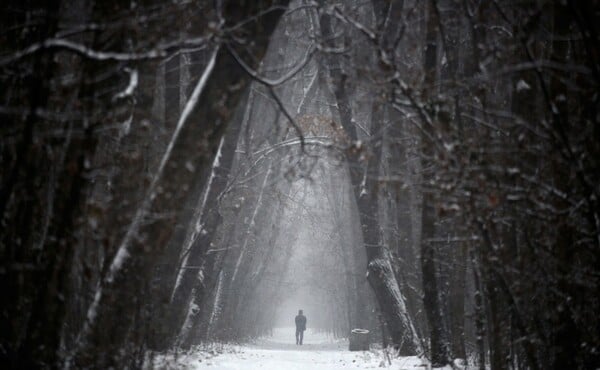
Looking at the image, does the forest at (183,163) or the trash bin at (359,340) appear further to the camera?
the trash bin at (359,340)

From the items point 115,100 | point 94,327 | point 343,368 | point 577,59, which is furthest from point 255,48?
point 343,368

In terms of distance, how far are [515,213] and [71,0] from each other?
471 centimetres

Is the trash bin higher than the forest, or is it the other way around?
the forest

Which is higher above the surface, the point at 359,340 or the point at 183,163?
the point at 183,163

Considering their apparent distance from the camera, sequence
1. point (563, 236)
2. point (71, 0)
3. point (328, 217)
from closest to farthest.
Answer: point (71, 0) → point (563, 236) → point (328, 217)

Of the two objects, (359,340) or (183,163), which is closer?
(183,163)

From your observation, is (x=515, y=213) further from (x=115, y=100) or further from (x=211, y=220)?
(x=211, y=220)

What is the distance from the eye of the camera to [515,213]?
18.4ft

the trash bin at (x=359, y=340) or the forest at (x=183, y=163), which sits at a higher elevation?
the forest at (x=183, y=163)

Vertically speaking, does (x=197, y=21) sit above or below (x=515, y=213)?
above

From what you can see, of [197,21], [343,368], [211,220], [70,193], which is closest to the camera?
[70,193]

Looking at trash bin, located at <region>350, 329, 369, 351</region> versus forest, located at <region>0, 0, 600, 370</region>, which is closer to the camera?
forest, located at <region>0, 0, 600, 370</region>

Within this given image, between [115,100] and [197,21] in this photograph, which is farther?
[197,21]

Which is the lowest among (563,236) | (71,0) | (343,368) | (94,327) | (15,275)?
(343,368)
